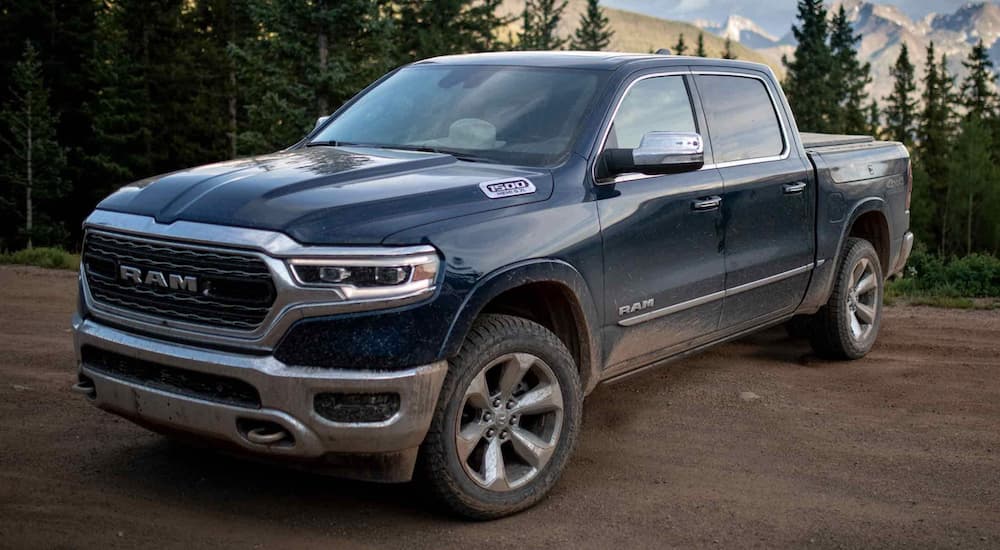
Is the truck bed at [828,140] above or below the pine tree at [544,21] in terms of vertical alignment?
below

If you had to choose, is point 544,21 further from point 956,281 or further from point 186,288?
point 186,288

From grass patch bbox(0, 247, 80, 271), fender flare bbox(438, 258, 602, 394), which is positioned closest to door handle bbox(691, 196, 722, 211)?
fender flare bbox(438, 258, 602, 394)

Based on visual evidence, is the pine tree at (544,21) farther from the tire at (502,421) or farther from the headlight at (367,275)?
the headlight at (367,275)

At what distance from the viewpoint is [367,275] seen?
382 centimetres

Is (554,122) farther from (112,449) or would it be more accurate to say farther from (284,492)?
(112,449)

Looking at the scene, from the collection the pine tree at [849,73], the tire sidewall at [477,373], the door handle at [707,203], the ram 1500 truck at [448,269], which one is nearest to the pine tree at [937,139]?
the pine tree at [849,73]

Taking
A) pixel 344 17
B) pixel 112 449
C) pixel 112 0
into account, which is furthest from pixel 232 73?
pixel 112 449

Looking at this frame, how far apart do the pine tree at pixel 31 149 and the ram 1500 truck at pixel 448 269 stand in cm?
4382

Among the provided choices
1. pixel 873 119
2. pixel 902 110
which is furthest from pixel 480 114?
pixel 873 119

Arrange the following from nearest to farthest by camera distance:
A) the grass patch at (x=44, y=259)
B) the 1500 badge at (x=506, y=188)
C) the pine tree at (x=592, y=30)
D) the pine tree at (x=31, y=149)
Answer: the 1500 badge at (x=506, y=188)
the grass patch at (x=44, y=259)
the pine tree at (x=31, y=149)
the pine tree at (x=592, y=30)

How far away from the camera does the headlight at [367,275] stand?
3.78 meters

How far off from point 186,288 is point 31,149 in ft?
150

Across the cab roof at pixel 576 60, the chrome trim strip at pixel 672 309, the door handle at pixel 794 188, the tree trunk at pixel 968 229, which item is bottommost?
the tree trunk at pixel 968 229

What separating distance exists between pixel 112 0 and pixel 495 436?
58438 mm
